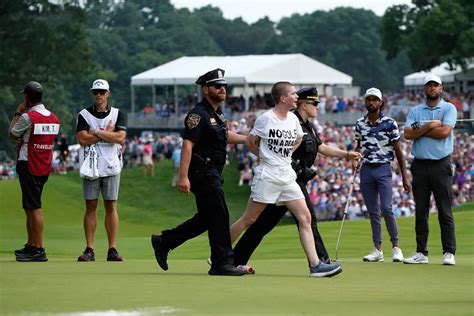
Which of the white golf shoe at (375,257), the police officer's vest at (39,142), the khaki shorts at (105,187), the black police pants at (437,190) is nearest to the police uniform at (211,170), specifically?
the khaki shorts at (105,187)

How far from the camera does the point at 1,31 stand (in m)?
71.7

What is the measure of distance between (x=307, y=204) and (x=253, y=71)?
55.7 meters

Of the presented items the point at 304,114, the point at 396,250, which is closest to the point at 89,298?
the point at 304,114

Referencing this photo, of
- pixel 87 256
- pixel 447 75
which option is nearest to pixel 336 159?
pixel 87 256

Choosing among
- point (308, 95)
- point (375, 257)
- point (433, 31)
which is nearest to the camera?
point (308, 95)

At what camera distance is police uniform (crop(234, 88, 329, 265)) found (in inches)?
532

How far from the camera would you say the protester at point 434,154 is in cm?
1528

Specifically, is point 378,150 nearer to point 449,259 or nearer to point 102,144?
point 449,259

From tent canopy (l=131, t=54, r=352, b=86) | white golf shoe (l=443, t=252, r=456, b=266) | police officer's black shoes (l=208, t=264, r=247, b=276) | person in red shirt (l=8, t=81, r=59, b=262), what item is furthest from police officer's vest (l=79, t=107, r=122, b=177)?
tent canopy (l=131, t=54, r=352, b=86)

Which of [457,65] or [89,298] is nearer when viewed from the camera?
[89,298]

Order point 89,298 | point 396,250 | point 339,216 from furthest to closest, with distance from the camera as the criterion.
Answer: point 339,216
point 396,250
point 89,298

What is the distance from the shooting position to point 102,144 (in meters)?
15.1

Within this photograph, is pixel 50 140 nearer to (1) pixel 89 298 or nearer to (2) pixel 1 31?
(1) pixel 89 298

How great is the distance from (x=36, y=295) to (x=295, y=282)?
2529 millimetres
